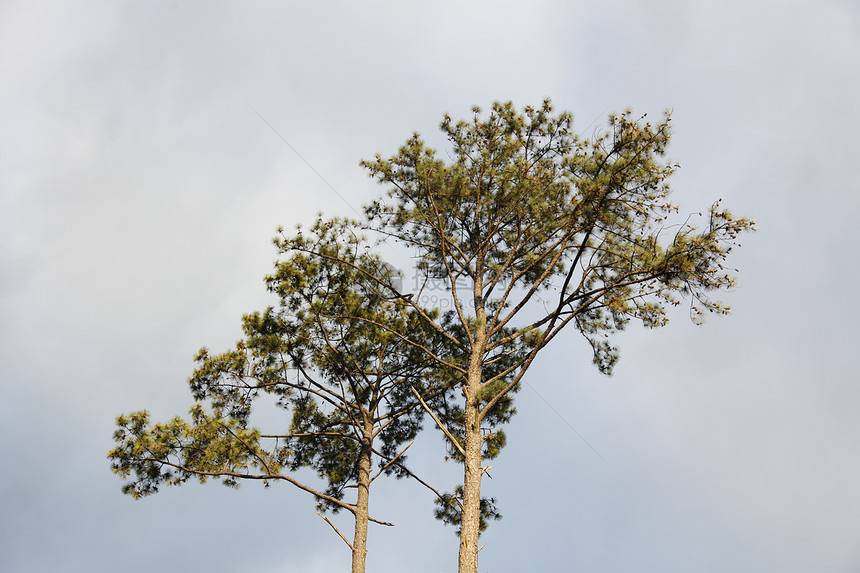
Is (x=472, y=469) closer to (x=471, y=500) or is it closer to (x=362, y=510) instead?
(x=471, y=500)

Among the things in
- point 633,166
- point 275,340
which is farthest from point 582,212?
point 275,340

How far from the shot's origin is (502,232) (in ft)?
32.4

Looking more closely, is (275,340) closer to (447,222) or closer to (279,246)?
(279,246)

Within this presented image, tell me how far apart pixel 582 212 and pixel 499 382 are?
2.42m

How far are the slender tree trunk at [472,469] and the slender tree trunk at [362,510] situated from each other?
95.1 inches

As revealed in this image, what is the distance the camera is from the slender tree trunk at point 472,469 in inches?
283

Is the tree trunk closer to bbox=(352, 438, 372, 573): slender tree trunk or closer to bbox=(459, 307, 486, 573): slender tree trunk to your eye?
bbox=(459, 307, 486, 573): slender tree trunk

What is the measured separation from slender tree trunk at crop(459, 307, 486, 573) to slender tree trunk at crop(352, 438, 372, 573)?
2416 millimetres

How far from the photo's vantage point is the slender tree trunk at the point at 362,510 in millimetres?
9453

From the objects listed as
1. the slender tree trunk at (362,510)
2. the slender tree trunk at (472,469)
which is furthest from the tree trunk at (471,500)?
the slender tree trunk at (362,510)

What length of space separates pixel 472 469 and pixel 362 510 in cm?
312

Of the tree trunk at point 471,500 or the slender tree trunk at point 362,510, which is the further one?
the slender tree trunk at point 362,510

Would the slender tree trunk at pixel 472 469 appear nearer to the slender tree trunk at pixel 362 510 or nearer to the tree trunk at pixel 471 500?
the tree trunk at pixel 471 500

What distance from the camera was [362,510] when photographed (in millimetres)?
9969
